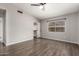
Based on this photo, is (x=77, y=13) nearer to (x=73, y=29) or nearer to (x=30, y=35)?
(x=73, y=29)

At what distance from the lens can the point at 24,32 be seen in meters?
6.09

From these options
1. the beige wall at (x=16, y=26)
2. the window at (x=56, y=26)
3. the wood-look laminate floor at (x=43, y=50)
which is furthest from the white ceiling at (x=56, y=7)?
the wood-look laminate floor at (x=43, y=50)

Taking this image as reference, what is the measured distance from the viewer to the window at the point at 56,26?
5991 millimetres

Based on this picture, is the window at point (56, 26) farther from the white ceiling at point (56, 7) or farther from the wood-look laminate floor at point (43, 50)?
the wood-look laminate floor at point (43, 50)

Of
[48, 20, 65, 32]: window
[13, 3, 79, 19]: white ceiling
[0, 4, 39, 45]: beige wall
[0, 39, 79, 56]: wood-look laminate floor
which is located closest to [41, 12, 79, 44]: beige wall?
[48, 20, 65, 32]: window

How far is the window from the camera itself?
599 centimetres

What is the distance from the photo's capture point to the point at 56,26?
6.48 meters

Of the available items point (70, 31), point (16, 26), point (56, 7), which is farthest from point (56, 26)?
point (16, 26)

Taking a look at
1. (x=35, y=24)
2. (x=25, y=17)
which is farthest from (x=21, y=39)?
(x=35, y=24)

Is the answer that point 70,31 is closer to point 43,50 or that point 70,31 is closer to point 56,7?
point 56,7

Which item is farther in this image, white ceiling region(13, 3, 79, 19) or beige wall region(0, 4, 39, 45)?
beige wall region(0, 4, 39, 45)

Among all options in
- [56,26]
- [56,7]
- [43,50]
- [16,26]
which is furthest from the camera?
[56,26]

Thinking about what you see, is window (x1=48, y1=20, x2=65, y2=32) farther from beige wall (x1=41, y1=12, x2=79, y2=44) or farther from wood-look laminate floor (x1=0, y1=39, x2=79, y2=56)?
wood-look laminate floor (x1=0, y1=39, x2=79, y2=56)

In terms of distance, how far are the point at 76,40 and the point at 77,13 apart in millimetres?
1854
